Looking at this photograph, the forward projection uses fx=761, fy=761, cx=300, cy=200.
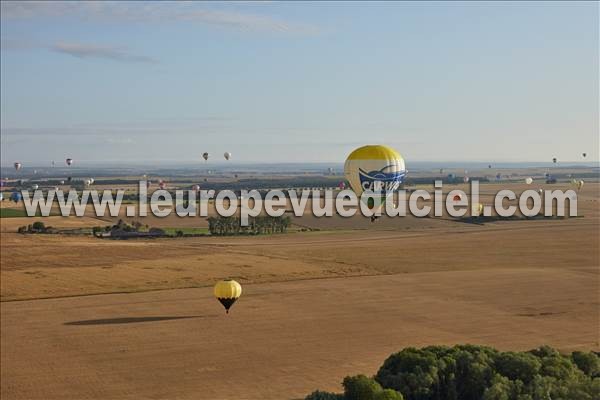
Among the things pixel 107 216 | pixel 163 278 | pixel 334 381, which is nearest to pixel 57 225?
pixel 107 216

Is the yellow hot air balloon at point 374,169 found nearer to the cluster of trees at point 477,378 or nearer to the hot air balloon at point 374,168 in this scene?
the hot air balloon at point 374,168

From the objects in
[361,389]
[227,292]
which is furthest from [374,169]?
[361,389]

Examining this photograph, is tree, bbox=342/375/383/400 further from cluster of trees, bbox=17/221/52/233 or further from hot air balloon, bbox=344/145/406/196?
cluster of trees, bbox=17/221/52/233

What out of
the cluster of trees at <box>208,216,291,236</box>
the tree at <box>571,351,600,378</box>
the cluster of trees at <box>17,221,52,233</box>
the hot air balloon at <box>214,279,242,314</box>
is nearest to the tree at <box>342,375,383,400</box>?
the tree at <box>571,351,600,378</box>

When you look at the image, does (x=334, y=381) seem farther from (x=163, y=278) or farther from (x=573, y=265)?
(x=573, y=265)

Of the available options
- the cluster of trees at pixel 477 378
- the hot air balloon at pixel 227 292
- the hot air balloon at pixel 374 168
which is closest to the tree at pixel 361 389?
the cluster of trees at pixel 477 378
